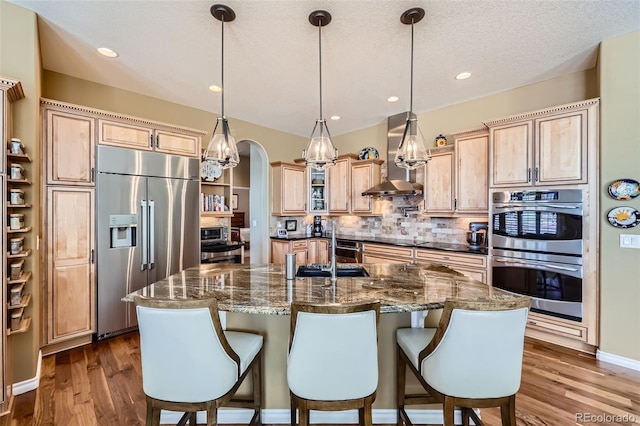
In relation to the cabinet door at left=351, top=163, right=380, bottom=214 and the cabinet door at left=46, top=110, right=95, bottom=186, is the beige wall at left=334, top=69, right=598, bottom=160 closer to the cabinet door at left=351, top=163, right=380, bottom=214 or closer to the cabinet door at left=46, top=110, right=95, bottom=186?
the cabinet door at left=351, top=163, right=380, bottom=214

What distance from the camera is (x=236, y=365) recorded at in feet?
4.76

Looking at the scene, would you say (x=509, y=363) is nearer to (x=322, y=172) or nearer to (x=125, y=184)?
(x=125, y=184)

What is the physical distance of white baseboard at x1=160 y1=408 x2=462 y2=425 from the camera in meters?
1.88

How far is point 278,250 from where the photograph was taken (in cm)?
523

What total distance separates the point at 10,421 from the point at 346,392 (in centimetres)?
236

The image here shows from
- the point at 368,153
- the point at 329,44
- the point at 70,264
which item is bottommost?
the point at 70,264

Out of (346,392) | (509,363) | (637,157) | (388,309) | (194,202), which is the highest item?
(637,157)

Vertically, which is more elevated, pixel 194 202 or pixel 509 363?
pixel 194 202

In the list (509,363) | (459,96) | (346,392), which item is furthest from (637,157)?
(346,392)

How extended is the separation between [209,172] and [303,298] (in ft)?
10.6

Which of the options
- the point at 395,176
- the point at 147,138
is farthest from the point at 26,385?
the point at 395,176

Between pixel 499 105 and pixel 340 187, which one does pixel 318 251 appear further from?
pixel 499 105

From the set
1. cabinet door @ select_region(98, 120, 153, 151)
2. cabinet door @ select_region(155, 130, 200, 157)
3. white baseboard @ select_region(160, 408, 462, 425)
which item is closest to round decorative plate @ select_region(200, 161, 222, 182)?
cabinet door @ select_region(155, 130, 200, 157)

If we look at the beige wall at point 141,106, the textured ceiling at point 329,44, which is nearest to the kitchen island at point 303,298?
the textured ceiling at point 329,44
